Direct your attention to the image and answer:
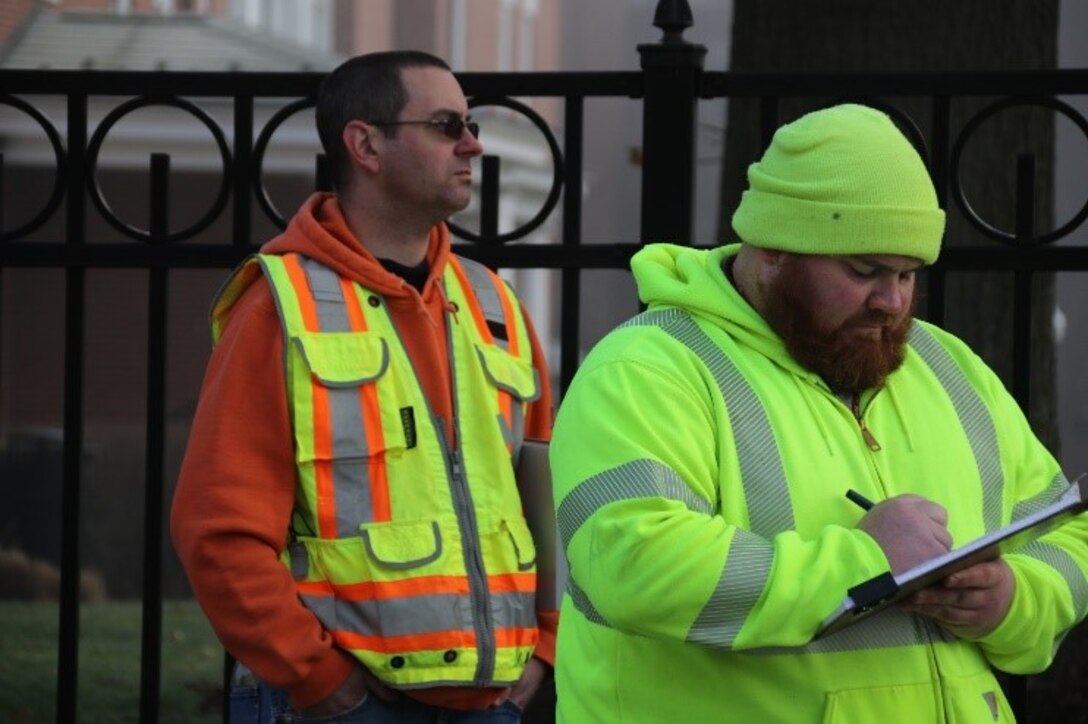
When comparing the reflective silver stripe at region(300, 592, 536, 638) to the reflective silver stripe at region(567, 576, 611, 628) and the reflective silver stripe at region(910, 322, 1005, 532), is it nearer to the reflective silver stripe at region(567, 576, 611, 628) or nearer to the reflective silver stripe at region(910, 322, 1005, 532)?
the reflective silver stripe at region(567, 576, 611, 628)

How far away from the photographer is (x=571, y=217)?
4.67 meters

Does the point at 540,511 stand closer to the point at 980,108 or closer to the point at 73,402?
the point at 73,402

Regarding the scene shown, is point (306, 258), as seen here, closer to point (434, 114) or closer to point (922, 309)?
point (434, 114)

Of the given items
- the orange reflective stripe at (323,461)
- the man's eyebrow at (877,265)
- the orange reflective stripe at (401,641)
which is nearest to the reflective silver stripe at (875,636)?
the man's eyebrow at (877,265)

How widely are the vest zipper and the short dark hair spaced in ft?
4.62

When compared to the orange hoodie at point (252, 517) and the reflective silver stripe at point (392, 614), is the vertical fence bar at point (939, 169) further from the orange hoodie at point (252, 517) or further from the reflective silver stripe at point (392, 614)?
the reflective silver stripe at point (392, 614)

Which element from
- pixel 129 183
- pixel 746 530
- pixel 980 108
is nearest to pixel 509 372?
pixel 746 530

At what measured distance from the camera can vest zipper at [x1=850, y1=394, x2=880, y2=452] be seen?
304cm

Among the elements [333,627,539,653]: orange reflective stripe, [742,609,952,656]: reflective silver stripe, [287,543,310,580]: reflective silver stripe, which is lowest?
[333,627,539,653]: orange reflective stripe

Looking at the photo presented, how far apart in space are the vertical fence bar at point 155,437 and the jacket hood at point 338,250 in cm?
64

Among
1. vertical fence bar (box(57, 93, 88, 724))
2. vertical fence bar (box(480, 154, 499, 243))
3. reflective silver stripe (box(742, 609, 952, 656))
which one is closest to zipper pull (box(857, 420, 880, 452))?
reflective silver stripe (box(742, 609, 952, 656))

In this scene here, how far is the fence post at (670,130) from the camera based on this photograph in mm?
4621

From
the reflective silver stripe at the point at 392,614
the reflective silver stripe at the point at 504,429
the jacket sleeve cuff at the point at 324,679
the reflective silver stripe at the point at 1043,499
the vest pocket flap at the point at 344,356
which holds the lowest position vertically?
the jacket sleeve cuff at the point at 324,679

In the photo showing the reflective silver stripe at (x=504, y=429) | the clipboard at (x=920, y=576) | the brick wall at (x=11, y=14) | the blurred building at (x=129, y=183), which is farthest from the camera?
the brick wall at (x=11, y=14)
